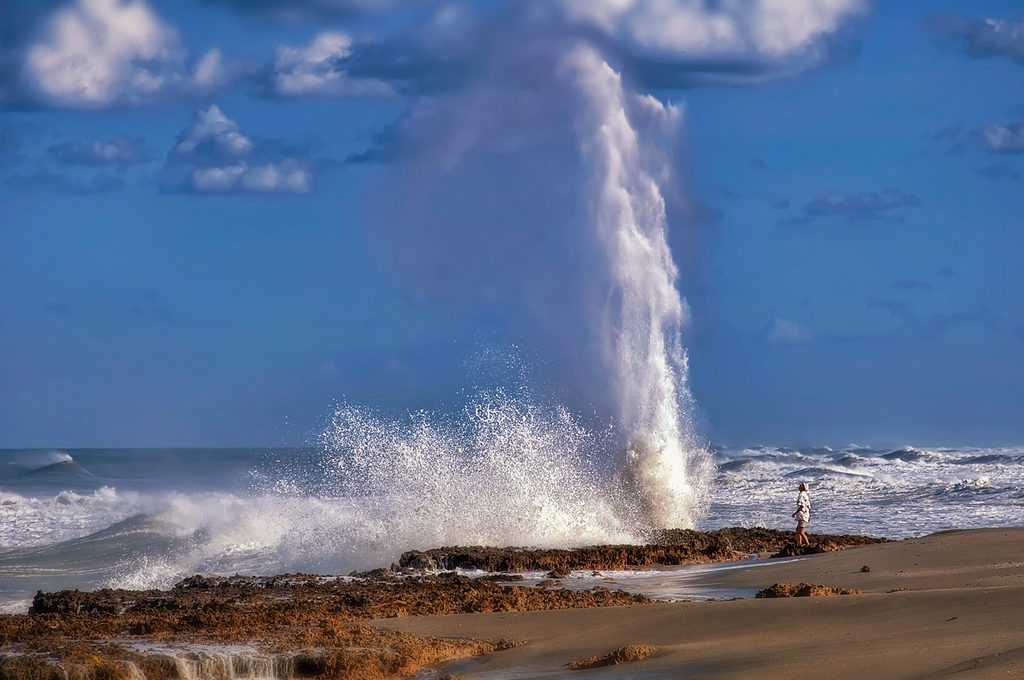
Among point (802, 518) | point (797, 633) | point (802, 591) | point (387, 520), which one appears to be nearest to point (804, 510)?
point (802, 518)

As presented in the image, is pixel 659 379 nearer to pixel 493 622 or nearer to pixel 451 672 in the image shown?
pixel 493 622

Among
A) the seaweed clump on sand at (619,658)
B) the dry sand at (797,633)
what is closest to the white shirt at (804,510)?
the dry sand at (797,633)

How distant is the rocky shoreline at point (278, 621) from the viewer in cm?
1048

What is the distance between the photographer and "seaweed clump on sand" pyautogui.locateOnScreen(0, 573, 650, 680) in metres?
10.5

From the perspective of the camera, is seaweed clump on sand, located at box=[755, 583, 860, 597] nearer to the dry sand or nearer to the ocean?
the dry sand

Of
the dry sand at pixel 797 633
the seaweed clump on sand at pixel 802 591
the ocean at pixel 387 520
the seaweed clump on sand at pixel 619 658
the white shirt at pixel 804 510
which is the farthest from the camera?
the white shirt at pixel 804 510

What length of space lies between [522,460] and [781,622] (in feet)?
42.0

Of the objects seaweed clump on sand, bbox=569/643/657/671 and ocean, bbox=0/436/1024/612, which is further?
ocean, bbox=0/436/1024/612

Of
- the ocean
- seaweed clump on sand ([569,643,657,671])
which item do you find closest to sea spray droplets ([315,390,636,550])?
the ocean

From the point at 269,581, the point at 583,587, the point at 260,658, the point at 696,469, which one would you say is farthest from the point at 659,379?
the point at 260,658

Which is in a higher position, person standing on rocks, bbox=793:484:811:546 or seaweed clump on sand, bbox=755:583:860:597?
person standing on rocks, bbox=793:484:811:546

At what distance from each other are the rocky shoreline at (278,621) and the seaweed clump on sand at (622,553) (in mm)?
37

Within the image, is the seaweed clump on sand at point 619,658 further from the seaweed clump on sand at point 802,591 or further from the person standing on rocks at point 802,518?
the person standing on rocks at point 802,518

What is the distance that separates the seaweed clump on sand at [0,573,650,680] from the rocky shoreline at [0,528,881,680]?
1 cm
